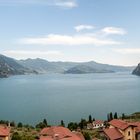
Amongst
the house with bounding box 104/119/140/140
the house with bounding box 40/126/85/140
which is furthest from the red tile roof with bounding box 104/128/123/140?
the house with bounding box 40/126/85/140

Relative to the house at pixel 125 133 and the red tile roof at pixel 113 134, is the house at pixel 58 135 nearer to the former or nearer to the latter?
the red tile roof at pixel 113 134

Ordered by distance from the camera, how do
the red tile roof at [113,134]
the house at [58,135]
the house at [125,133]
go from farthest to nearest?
the red tile roof at [113,134]
the house at [125,133]
the house at [58,135]

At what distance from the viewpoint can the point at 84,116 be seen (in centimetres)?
11525

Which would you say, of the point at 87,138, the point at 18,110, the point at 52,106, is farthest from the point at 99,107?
the point at 87,138

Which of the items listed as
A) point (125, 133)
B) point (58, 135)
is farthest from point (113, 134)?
point (58, 135)

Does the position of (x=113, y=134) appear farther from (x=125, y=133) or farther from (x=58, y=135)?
(x=58, y=135)

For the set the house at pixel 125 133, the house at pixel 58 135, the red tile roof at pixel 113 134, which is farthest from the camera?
the red tile roof at pixel 113 134

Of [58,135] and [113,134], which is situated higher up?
[58,135]

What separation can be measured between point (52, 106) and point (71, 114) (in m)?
23.5

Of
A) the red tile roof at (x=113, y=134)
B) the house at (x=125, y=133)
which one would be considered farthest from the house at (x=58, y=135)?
the house at (x=125, y=133)

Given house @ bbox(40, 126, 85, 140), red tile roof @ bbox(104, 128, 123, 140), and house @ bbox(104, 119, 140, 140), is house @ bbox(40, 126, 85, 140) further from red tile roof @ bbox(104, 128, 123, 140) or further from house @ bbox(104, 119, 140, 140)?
house @ bbox(104, 119, 140, 140)

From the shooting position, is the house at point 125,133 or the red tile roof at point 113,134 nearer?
the house at point 125,133

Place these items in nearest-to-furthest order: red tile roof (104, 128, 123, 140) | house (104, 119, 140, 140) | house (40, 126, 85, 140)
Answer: house (40, 126, 85, 140), house (104, 119, 140, 140), red tile roof (104, 128, 123, 140)

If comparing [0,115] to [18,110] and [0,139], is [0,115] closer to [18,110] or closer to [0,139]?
[18,110]
